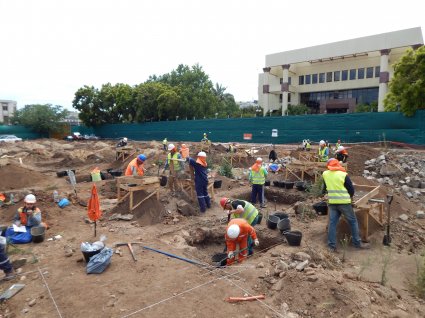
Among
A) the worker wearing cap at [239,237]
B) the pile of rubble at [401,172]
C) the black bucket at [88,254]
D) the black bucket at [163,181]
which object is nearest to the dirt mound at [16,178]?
the black bucket at [163,181]

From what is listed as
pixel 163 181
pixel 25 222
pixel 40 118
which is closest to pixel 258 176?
pixel 163 181

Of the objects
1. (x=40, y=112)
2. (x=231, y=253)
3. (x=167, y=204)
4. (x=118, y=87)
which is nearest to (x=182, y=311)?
(x=231, y=253)

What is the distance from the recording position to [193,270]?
460cm

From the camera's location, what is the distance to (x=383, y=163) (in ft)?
41.3

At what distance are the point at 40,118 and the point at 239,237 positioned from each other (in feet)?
131

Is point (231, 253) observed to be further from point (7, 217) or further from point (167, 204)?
point (7, 217)

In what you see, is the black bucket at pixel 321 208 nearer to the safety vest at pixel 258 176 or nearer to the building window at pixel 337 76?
the safety vest at pixel 258 176

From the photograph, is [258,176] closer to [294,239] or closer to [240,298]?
[294,239]

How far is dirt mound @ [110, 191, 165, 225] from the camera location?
732 cm

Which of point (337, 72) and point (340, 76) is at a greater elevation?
point (337, 72)

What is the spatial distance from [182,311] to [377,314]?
7.35 feet

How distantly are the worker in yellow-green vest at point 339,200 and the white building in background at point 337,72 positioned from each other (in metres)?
26.1

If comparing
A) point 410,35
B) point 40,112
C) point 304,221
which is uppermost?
point 410,35

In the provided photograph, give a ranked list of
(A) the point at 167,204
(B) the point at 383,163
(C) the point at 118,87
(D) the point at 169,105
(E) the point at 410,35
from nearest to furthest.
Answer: (A) the point at 167,204
(B) the point at 383,163
(E) the point at 410,35
(D) the point at 169,105
(C) the point at 118,87
